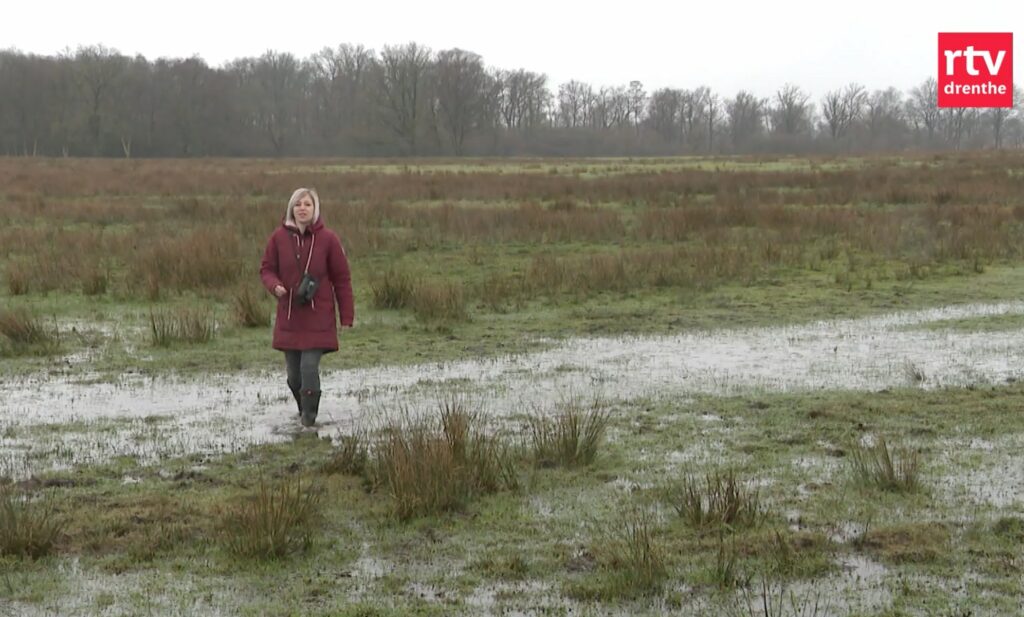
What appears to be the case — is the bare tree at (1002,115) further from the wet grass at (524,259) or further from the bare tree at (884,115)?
the wet grass at (524,259)

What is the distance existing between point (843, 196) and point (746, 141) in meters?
81.0

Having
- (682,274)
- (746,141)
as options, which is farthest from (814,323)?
(746,141)

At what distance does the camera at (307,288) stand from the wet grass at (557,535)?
97cm

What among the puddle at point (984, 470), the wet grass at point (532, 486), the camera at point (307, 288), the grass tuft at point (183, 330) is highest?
the camera at point (307, 288)

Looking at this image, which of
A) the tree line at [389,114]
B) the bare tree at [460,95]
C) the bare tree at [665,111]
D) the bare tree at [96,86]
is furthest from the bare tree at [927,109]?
the bare tree at [96,86]

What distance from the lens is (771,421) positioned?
6625mm

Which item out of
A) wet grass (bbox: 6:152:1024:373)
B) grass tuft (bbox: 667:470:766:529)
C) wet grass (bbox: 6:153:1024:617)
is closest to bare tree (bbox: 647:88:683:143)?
wet grass (bbox: 6:152:1024:373)

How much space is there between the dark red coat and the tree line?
68.5m

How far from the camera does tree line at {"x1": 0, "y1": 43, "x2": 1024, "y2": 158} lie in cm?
7981

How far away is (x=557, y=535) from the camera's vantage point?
468cm

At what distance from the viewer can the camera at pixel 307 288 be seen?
6.77 m

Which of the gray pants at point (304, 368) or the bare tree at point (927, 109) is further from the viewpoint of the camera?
the bare tree at point (927, 109)

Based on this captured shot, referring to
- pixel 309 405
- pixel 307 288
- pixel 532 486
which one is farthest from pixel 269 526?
pixel 307 288

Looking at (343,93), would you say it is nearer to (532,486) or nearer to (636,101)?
(636,101)
